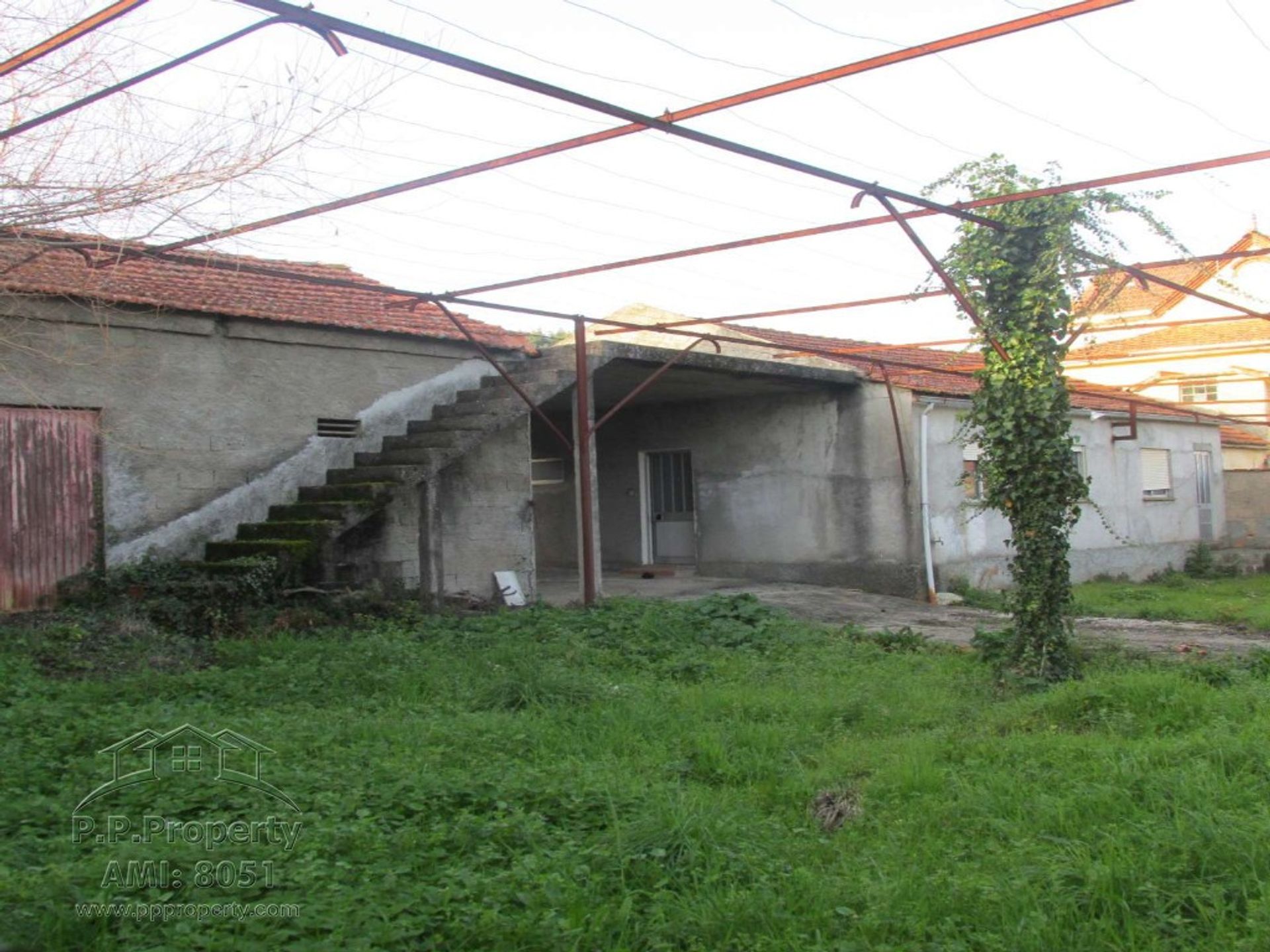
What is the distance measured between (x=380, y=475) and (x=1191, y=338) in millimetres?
27198

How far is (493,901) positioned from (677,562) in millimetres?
14443

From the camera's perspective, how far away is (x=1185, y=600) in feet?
53.2

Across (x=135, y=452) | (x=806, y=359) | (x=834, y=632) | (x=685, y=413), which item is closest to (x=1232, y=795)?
(x=834, y=632)

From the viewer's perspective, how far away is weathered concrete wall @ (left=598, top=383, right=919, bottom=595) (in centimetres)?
1562

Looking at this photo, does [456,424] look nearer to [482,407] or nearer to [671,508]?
[482,407]

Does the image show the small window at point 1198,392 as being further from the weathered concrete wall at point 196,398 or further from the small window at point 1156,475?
the weathered concrete wall at point 196,398

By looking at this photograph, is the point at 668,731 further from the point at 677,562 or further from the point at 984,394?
the point at 677,562

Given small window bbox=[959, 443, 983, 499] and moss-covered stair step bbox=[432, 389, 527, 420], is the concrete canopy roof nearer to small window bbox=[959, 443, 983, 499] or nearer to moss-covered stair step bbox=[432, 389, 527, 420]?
moss-covered stair step bbox=[432, 389, 527, 420]

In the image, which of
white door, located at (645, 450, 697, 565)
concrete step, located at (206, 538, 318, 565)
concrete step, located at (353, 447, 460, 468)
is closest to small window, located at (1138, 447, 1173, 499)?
white door, located at (645, 450, 697, 565)

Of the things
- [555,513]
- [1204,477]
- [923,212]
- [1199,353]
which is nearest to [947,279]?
[923,212]

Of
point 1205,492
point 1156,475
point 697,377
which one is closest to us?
point 697,377

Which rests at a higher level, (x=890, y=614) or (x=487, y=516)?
(x=487, y=516)

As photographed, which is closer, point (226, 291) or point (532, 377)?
point (226, 291)

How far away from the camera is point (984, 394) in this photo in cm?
866
